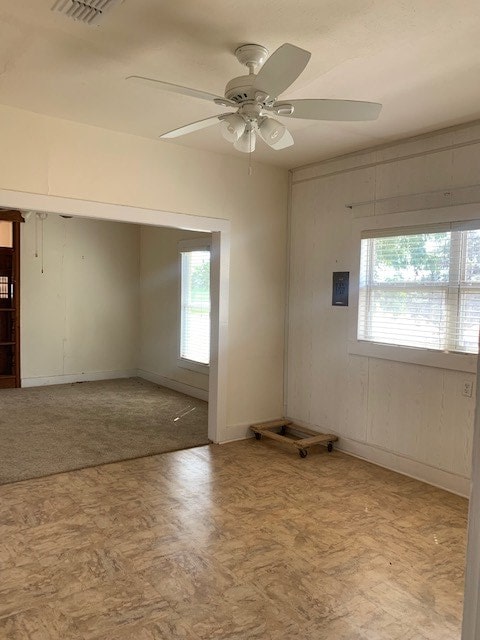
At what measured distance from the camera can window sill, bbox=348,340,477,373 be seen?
3570mm

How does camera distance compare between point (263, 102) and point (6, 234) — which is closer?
point (263, 102)

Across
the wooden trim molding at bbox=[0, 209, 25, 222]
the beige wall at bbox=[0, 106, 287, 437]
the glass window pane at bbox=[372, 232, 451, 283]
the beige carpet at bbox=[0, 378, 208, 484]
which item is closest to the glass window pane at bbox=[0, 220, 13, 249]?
the wooden trim molding at bbox=[0, 209, 25, 222]

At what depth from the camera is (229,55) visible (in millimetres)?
2602

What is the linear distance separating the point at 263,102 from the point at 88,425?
13.1 ft

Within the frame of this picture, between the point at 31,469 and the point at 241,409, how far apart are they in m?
1.98

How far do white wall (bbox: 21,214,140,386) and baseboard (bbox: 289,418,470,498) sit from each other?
4.43 meters

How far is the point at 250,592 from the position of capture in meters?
2.43

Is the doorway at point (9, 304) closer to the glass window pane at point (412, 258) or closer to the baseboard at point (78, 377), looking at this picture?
the baseboard at point (78, 377)

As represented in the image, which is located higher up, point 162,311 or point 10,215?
point 10,215

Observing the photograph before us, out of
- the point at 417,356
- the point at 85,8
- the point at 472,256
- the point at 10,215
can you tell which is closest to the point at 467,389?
the point at 417,356

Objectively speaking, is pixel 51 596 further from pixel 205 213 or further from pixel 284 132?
pixel 205 213

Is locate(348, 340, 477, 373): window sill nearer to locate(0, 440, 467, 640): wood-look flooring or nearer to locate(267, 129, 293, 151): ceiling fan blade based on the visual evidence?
locate(0, 440, 467, 640): wood-look flooring

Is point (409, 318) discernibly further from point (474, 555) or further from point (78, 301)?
point (78, 301)

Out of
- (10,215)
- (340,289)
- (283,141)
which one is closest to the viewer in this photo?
(283,141)
